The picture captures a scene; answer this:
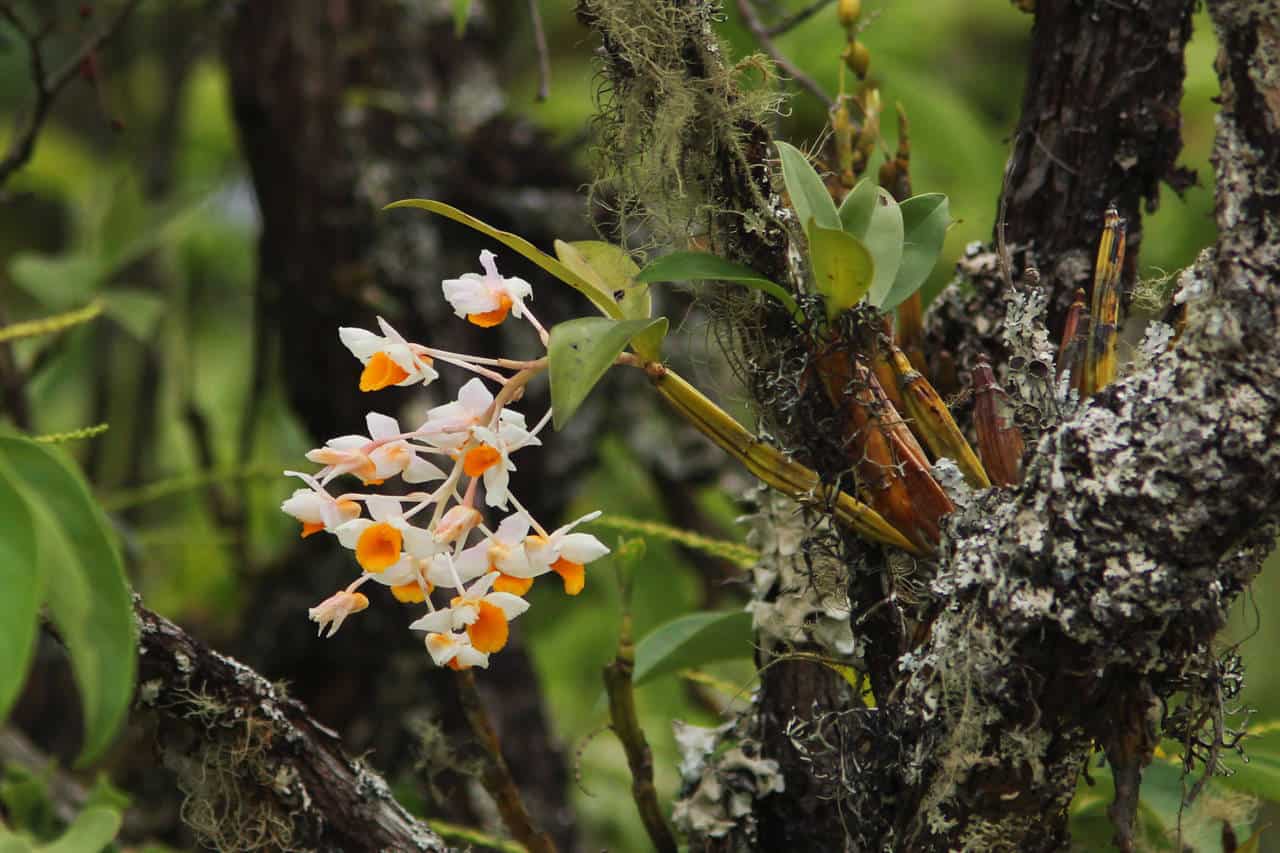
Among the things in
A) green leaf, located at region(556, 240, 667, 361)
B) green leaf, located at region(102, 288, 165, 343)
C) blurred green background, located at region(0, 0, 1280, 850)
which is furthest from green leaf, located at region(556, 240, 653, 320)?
green leaf, located at region(102, 288, 165, 343)

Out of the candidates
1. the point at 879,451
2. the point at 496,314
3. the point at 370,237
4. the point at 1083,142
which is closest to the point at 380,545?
the point at 496,314

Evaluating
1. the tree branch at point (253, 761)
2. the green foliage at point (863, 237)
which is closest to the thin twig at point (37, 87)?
the tree branch at point (253, 761)

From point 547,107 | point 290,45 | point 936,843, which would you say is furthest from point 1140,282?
point 547,107

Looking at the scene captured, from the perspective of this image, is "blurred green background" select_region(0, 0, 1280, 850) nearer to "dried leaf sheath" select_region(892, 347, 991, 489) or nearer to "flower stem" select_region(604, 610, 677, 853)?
"flower stem" select_region(604, 610, 677, 853)

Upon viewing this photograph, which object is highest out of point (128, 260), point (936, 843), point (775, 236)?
point (775, 236)

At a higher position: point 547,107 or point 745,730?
point 547,107

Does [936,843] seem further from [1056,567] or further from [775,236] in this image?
[775,236]
